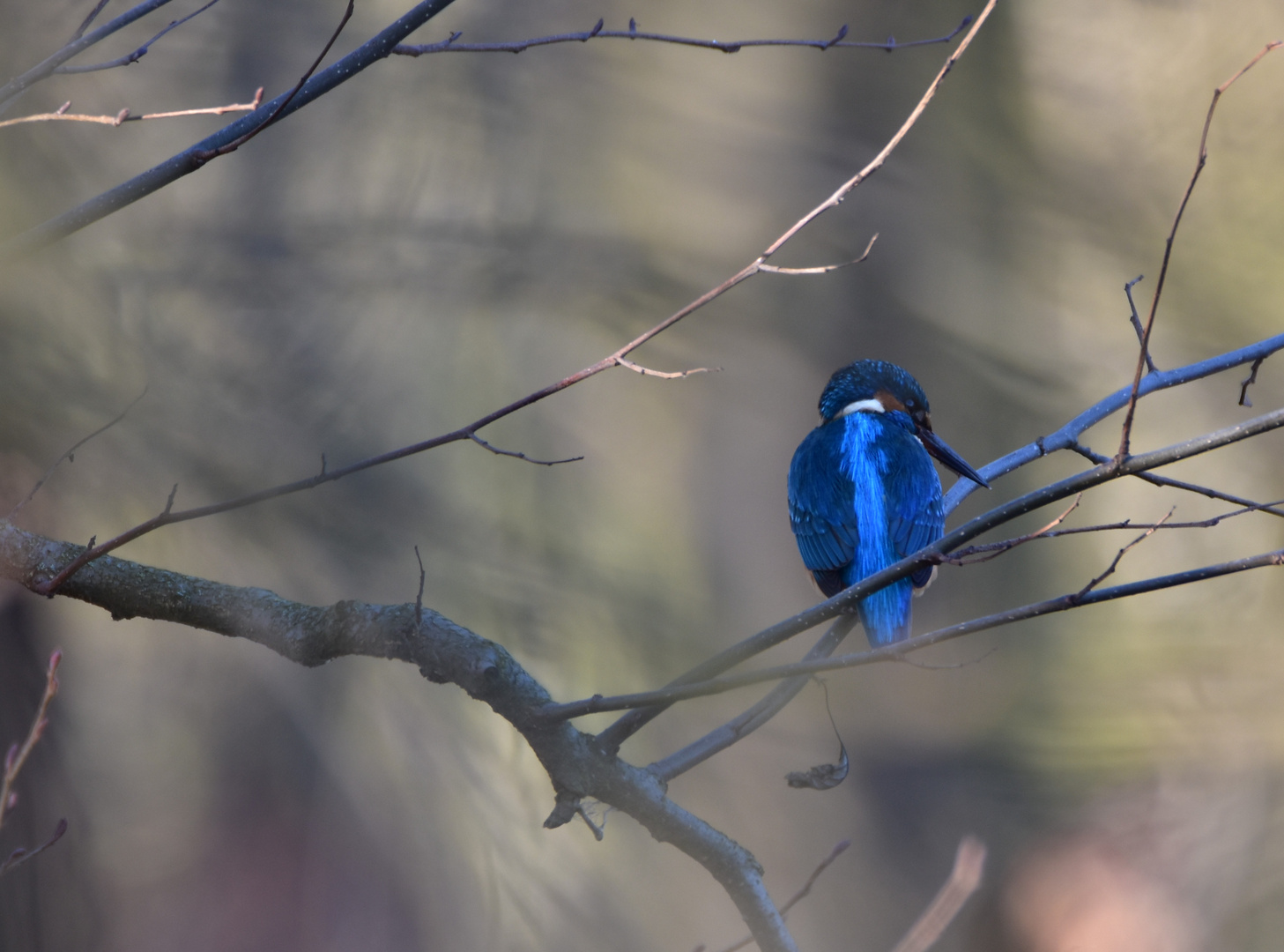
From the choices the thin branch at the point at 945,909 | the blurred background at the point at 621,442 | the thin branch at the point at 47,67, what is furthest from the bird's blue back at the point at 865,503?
the thin branch at the point at 47,67

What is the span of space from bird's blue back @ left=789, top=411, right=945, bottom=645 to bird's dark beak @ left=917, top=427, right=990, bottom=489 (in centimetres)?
3

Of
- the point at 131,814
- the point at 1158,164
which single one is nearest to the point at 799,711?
the point at 131,814

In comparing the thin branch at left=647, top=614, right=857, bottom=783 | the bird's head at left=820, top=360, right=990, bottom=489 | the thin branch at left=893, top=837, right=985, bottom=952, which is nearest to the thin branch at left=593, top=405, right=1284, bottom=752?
the thin branch at left=647, top=614, right=857, bottom=783

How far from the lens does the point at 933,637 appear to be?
0.66 meters

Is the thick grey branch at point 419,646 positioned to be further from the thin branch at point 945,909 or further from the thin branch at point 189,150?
the thin branch at point 189,150

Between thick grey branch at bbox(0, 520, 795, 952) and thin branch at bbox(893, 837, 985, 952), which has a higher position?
thick grey branch at bbox(0, 520, 795, 952)

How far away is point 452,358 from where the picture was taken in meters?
2.42

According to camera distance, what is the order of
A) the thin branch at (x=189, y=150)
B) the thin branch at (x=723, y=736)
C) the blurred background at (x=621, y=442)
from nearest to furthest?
the thin branch at (x=189, y=150)
the thin branch at (x=723, y=736)
the blurred background at (x=621, y=442)

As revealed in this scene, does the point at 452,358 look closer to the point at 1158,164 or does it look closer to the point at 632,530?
the point at 632,530

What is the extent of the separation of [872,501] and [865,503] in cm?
1

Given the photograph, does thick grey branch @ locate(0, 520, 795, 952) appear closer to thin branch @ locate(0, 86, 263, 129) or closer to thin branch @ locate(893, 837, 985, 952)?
thin branch @ locate(893, 837, 985, 952)

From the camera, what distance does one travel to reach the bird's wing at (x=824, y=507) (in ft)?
A: 4.66

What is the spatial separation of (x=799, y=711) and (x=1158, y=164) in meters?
1.91

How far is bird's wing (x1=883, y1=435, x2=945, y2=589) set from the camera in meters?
1.39
